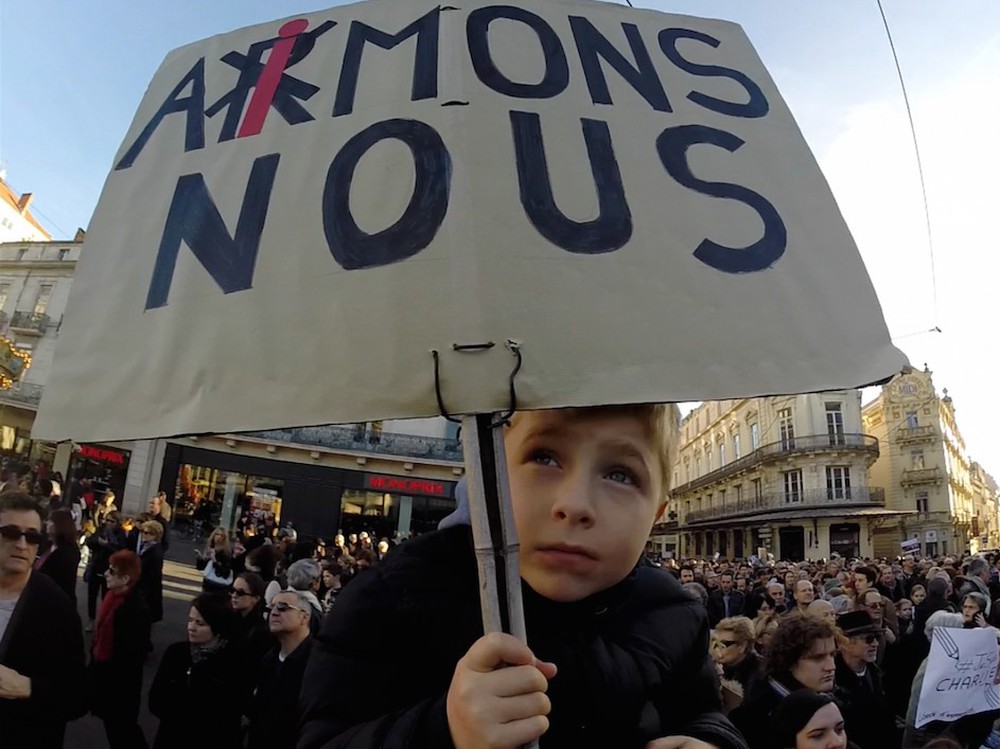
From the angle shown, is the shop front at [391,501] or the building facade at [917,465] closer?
the shop front at [391,501]

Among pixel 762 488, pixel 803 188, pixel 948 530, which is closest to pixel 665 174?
pixel 803 188

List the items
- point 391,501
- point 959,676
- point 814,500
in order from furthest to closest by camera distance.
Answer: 1. point 814,500
2. point 391,501
3. point 959,676

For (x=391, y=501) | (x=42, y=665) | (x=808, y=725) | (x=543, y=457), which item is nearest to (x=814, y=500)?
(x=391, y=501)

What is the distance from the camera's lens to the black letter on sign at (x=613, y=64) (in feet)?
4.37

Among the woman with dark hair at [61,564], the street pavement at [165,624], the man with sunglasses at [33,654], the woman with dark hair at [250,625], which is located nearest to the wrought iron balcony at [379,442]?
the street pavement at [165,624]

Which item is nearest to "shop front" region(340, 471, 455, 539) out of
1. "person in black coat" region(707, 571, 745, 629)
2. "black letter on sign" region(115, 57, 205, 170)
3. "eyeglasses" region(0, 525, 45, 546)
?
"person in black coat" region(707, 571, 745, 629)

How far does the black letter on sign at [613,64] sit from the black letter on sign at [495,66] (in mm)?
56

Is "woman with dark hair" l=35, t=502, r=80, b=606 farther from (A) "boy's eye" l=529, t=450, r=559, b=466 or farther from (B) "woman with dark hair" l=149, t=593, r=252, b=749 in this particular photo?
(A) "boy's eye" l=529, t=450, r=559, b=466

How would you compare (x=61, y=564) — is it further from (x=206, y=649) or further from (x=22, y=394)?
(x=22, y=394)

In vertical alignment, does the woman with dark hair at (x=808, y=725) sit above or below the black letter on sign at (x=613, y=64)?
below

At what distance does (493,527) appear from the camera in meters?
0.92

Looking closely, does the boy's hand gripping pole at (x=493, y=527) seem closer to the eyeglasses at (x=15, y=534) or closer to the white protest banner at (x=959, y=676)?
the eyeglasses at (x=15, y=534)

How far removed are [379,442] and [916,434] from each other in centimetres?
4448

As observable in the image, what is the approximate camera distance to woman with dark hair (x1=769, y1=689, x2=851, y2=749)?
99.2 inches
